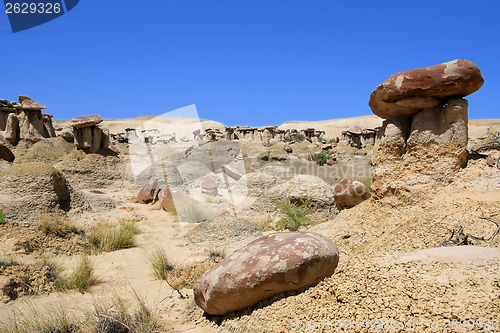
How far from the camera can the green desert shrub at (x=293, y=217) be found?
736 cm

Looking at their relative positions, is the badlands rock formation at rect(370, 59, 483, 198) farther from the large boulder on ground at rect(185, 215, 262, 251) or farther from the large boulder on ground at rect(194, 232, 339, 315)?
the large boulder on ground at rect(185, 215, 262, 251)

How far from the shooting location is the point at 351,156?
21.5 meters

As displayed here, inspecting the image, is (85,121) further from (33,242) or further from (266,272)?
(266,272)

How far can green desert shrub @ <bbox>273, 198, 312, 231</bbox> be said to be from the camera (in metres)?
7.36

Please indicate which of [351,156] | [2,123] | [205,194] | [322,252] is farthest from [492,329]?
[2,123]

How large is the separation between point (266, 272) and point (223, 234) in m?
A: 3.78

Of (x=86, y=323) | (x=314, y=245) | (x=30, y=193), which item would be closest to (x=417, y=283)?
(x=314, y=245)

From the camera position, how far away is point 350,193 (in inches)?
269

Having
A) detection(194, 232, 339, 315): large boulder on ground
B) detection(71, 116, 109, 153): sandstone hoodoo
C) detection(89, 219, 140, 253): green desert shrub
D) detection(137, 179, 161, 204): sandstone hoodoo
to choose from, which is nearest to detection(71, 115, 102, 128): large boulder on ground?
detection(71, 116, 109, 153): sandstone hoodoo

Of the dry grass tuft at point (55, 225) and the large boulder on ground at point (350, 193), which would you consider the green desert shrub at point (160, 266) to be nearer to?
the dry grass tuft at point (55, 225)

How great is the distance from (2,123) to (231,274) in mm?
21197

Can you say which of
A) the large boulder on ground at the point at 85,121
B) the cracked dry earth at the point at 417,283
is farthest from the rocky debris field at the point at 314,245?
the large boulder on ground at the point at 85,121

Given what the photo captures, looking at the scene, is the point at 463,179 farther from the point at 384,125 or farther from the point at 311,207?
the point at 311,207

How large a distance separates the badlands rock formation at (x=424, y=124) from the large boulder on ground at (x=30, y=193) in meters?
6.16
